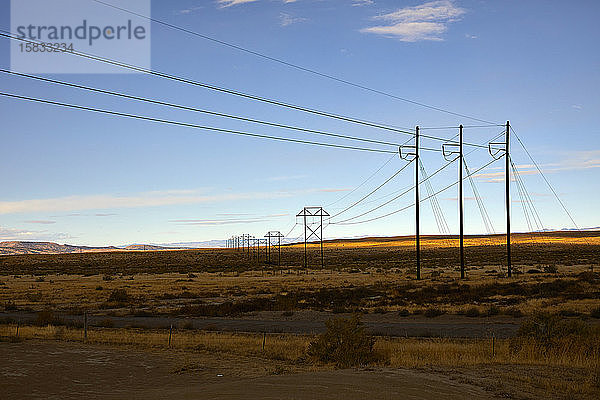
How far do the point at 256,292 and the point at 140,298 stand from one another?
1250cm

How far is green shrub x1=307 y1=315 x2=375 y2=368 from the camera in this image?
77.3 feet

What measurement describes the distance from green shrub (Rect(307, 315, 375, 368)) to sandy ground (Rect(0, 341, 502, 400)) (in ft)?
6.92

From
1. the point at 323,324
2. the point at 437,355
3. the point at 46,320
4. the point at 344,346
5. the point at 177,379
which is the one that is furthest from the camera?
the point at 46,320

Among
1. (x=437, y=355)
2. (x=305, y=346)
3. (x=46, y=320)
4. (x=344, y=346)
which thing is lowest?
(x=46, y=320)

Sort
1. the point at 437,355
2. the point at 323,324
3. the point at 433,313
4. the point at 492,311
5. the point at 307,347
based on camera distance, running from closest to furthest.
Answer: the point at 437,355, the point at 307,347, the point at 323,324, the point at 492,311, the point at 433,313

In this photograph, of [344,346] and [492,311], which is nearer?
[344,346]

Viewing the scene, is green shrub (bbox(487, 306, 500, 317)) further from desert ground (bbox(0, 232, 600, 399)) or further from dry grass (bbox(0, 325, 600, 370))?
dry grass (bbox(0, 325, 600, 370))

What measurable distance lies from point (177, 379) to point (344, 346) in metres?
6.92

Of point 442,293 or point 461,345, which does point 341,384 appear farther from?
point 442,293

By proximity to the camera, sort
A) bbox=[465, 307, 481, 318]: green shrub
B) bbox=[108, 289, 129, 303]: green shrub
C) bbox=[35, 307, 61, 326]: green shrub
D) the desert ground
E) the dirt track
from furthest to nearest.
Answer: bbox=[108, 289, 129, 303]: green shrub
bbox=[465, 307, 481, 318]: green shrub
bbox=[35, 307, 61, 326]: green shrub
the dirt track
the desert ground

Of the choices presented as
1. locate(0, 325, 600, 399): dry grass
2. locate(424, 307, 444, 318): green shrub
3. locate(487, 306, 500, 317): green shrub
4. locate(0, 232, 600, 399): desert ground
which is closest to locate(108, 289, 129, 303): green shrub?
locate(0, 232, 600, 399): desert ground

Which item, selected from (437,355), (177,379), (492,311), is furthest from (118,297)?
(437,355)

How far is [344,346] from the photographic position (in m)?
24.1

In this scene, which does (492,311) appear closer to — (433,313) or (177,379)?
(433,313)
